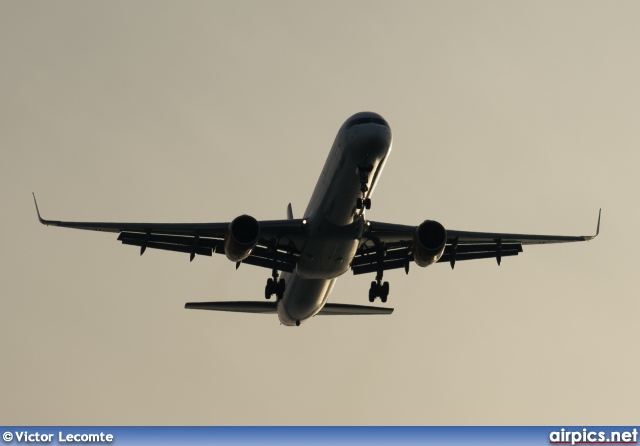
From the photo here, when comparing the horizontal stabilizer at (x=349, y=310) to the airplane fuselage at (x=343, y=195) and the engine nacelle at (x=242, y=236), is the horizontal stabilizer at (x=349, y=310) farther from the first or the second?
the engine nacelle at (x=242, y=236)

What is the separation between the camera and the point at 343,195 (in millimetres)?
39375

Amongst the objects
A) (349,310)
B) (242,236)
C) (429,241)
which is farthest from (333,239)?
(349,310)

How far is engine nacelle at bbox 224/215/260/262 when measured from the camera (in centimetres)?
4038

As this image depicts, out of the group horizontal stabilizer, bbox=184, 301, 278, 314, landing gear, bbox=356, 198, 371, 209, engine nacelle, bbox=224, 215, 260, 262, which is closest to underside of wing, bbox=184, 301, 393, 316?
horizontal stabilizer, bbox=184, 301, 278, 314

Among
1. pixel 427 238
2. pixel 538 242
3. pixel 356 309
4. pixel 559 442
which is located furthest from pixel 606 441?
pixel 356 309

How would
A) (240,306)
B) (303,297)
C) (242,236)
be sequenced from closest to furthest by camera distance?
(242,236)
(303,297)
(240,306)

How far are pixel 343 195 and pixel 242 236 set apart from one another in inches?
151

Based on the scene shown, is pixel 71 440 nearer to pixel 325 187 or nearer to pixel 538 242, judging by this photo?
pixel 325 187

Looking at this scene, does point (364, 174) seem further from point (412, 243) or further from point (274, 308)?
point (274, 308)

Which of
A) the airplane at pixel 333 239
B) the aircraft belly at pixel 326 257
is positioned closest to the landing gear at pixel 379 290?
the airplane at pixel 333 239

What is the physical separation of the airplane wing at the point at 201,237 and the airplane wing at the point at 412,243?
278 centimetres

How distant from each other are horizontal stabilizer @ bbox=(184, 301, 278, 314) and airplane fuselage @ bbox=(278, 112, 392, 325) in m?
6.21

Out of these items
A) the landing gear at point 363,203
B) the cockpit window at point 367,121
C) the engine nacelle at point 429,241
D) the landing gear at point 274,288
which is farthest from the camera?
the landing gear at point 274,288

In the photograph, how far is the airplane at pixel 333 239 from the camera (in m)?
39.3
